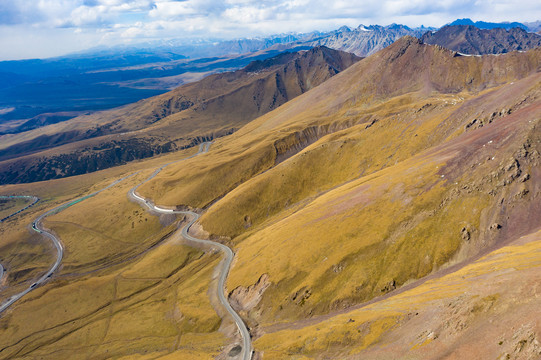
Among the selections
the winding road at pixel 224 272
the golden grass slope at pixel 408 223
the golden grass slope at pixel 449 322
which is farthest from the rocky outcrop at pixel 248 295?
the golden grass slope at pixel 449 322

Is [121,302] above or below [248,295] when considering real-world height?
below

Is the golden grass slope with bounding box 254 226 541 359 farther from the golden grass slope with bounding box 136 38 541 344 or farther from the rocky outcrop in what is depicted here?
the rocky outcrop

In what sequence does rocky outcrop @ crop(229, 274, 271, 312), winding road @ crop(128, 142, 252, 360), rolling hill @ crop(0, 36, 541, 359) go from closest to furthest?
rolling hill @ crop(0, 36, 541, 359) → winding road @ crop(128, 142, 252, 360) → rocky outcrop @ crop(229, 274, 271, 312)

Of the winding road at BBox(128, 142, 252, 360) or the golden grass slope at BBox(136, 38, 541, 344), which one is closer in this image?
the winding road at BBox(128, 142, 252, 360)

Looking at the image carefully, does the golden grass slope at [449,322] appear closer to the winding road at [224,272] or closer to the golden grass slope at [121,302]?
the winding road at [224,272]

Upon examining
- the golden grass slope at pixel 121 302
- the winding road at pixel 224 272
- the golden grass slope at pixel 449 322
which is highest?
the golden grass slope at pixel 449 322

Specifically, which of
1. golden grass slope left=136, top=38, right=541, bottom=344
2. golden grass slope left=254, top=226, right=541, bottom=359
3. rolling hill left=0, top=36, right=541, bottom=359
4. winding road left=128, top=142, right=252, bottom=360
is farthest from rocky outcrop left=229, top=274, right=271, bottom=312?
golden grass slope left=254, top=226, right=541, bottom=359

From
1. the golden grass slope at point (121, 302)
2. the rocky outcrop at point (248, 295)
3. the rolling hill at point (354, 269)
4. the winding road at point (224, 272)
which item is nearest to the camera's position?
the rolling hill at point (354, 269)

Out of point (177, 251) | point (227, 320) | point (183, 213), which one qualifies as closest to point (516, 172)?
point (227, 320)

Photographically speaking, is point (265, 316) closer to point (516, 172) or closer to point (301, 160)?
point (516, 172)

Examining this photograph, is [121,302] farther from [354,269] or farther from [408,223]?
[408,223]

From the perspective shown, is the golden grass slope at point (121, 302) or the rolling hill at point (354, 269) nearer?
the rolling hill at point (354, 269)

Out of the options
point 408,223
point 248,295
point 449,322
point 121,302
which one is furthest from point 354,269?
point 121,302
